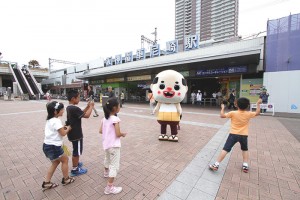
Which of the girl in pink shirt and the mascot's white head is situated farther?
the mascot's white head

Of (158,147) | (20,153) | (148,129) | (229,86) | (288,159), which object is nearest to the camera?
(288,159)

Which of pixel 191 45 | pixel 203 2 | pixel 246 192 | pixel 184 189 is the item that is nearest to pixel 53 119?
pixel 184 189

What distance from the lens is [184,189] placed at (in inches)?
97.9

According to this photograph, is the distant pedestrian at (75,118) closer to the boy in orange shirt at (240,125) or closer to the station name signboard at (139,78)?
the boy in orange shirt at (240,125)

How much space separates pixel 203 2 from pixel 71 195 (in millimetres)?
90285

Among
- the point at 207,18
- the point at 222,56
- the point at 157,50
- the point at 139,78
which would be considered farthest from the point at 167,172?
the point at 207,18

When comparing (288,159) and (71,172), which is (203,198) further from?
(288,159)

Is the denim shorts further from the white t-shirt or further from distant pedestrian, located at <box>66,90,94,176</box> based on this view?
distant pedestrian, located at <box>66,90,94,176</box>

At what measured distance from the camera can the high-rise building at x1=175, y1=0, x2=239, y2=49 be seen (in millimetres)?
67750

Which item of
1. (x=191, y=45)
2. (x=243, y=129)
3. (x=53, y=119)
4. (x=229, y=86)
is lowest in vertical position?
(x=243, y=129)

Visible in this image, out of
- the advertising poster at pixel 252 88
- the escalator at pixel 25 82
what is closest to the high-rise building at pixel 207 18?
the escalator at pixel 25 82

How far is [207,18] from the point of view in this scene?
7431 centimetres

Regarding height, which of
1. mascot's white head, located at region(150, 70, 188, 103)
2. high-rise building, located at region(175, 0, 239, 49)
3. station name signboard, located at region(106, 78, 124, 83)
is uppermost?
high-rise building, located at region(175, 0, 239, 49)

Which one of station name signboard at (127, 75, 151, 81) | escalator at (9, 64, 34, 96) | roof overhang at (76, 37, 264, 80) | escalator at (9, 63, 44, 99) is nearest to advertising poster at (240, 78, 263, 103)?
roof overhang at (76, 37, 264, 80)
